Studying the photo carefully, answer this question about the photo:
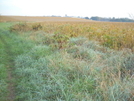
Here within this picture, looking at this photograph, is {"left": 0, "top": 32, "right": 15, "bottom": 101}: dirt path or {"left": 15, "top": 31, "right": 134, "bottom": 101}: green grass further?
{"left": 0, "top": 32, "right": 15, "bottom": 101}: dirt path

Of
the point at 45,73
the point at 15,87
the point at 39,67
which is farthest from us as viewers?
the point at 39,67

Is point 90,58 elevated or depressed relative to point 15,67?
elevated

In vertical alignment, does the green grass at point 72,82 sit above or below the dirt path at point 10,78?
above

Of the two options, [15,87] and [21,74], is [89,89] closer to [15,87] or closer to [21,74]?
[15,87]

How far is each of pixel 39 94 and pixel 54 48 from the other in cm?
364

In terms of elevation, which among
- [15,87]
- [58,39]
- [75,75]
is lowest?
[15,87]

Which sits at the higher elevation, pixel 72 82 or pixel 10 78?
pixel 72 82

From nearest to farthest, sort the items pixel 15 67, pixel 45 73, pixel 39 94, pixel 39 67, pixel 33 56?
pixel 39 94
pixel 45 73
pixel 39 67
pixel 15 67
pixel 33 56

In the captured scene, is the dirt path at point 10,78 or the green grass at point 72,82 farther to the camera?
the dirt path at point 10,78

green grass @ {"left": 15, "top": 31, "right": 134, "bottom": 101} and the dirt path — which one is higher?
green grass @ {"left": 15, "top": 31, "right": 134, "bottom": 101}

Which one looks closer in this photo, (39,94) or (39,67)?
(39,94)

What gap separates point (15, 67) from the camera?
196 inches

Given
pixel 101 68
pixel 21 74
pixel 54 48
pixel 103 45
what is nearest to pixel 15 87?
pixel 21 74

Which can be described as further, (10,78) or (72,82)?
(10,78)
